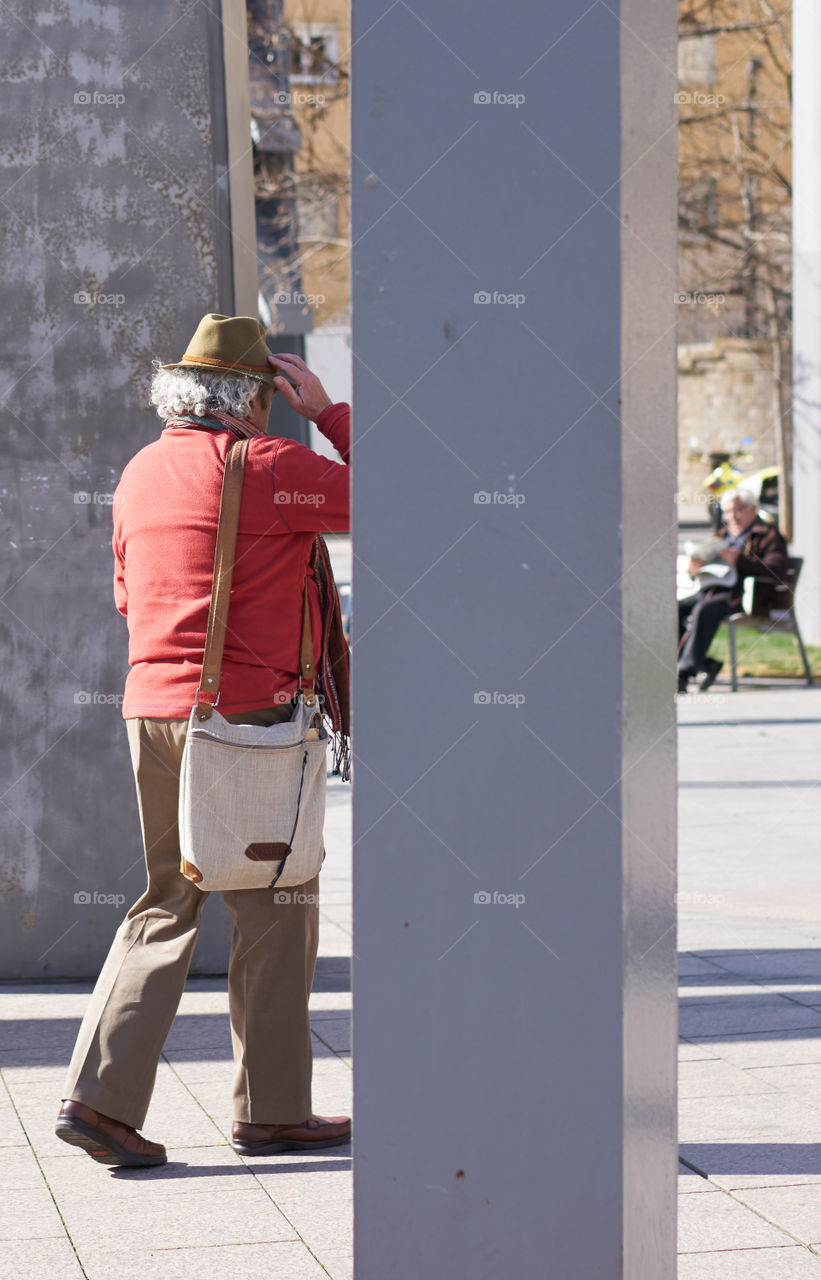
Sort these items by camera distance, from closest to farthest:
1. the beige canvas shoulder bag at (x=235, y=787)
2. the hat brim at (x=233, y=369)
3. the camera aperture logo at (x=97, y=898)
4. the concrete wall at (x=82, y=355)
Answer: the beige canvas shoulder bag at (x=235, y=787) → the hat brim at (x=233, y=369) → the concrete wall at (x=82, y=355) → the camera aperture logo at (x=97, y=898)

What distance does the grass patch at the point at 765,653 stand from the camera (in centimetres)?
1315

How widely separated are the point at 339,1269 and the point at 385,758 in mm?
1127

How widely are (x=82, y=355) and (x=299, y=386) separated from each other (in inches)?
70.5

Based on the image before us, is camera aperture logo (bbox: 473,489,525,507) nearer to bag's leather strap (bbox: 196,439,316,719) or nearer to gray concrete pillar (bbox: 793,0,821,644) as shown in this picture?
bag's leather strap (bbox: 196,439,316,719)

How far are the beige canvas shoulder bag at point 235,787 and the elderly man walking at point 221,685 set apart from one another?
1.9 inches

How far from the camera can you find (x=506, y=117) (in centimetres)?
243

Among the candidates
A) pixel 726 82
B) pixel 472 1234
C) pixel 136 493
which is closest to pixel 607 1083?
pixel 472 1234

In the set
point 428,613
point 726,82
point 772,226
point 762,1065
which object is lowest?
point 762,1065

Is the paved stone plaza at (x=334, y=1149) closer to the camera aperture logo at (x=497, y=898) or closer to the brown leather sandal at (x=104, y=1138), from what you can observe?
the brown leather sandal at (x=104, y=1138)

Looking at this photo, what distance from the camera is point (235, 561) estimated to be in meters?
3.55

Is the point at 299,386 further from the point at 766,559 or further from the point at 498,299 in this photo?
the point at 766,559

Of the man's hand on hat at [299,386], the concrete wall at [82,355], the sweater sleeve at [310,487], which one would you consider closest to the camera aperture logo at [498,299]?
the sweater sleeve at [310,487]

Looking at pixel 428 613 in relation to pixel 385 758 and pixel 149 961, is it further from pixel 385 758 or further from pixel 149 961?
pixel 149 961

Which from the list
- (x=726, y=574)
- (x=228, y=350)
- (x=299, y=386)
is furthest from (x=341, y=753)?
(x=726, y=574)
